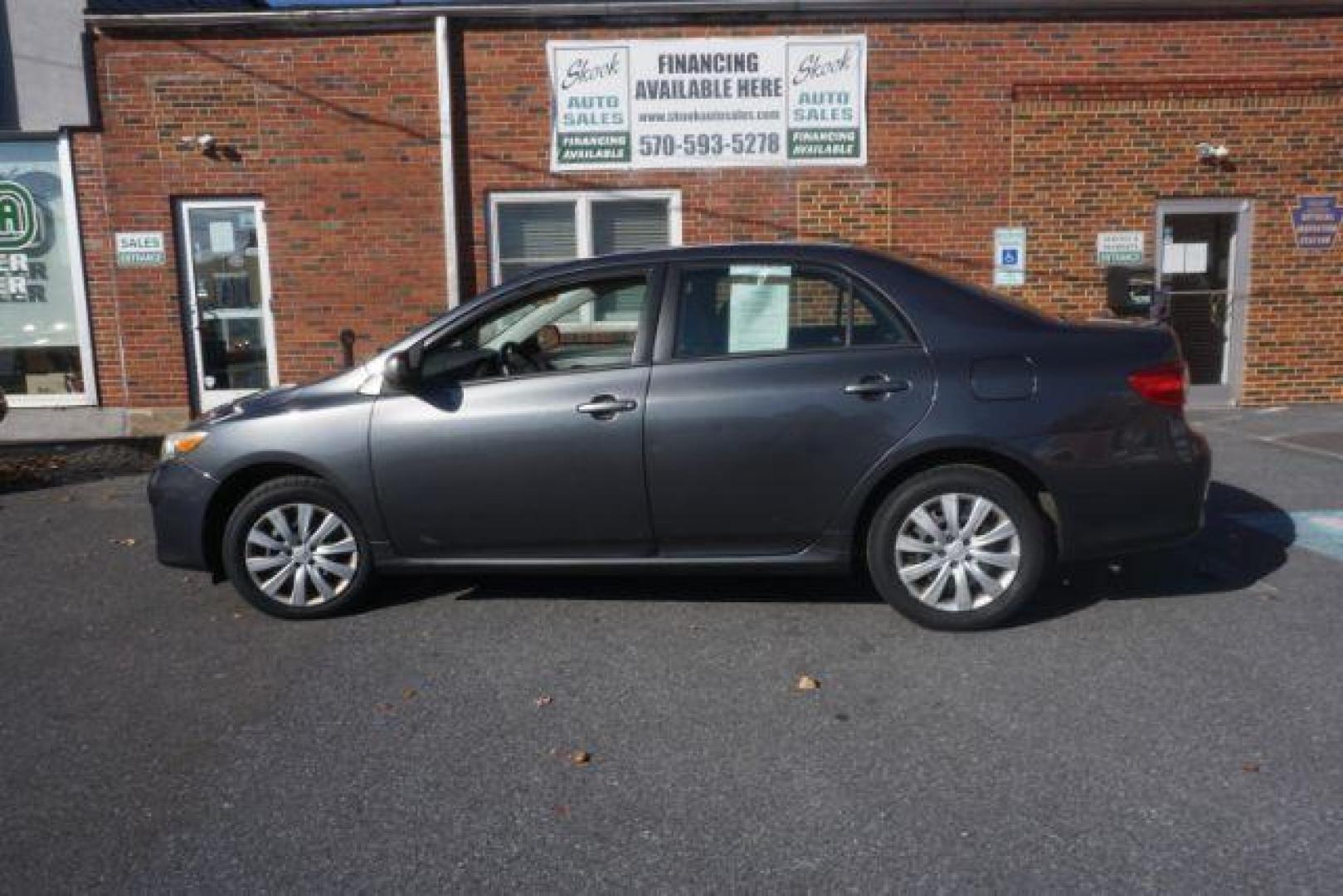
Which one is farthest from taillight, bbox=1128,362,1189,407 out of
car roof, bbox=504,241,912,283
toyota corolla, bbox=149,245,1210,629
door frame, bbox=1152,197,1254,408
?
door frame, bbox=1152,197,1254,408

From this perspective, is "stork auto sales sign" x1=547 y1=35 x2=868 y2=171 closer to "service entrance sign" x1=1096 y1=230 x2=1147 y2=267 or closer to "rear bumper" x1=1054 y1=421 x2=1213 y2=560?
"service entrance sign" x1=1096 y1=230 x2=1147 y2=267

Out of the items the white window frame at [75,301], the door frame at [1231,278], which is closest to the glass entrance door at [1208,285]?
the door frame at [1231,278]

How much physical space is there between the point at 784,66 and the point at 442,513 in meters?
6.94

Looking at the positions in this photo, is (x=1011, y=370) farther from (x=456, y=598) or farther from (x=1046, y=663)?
(x=456, y=598)

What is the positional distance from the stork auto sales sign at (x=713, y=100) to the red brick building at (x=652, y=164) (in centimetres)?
5

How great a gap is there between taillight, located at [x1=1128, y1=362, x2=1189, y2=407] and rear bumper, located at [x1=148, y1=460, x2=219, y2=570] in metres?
4.05

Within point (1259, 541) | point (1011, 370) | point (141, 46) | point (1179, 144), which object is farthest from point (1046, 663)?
point (141, 46)

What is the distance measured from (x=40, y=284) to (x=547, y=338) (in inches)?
326

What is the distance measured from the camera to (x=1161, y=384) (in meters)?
4.47

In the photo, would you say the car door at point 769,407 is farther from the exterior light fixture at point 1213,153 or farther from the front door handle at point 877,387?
the exterior light fixture at point 1213,153

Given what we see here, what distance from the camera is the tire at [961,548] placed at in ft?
14.5

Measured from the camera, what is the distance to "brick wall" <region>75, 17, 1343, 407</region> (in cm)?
1012

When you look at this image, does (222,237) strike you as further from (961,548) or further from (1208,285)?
(1208,285)

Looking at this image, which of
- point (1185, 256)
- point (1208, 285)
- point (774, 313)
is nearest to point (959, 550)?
point (774, 313)
